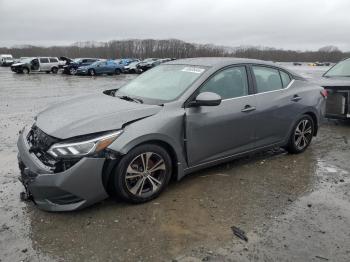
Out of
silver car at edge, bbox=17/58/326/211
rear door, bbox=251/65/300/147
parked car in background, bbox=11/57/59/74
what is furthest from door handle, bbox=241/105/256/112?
parked car in background, bbox=11/57/59/74

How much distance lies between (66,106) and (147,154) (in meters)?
1.33

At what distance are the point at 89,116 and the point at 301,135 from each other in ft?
12.3

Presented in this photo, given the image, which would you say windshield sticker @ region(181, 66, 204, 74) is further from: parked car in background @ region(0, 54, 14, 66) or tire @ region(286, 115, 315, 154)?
parked car in background @ region(0, 54, 14, 66)

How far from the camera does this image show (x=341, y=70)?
9688 millimetres

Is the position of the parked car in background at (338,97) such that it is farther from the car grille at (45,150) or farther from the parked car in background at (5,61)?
the parked car in background at (5,61)

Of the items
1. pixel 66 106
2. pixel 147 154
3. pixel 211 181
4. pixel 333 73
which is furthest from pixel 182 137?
pixel 333 73

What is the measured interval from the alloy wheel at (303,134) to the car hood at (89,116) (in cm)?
284

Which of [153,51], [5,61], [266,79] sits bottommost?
[266,79]

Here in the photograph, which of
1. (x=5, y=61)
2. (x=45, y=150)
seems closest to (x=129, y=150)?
(x=45, y=150)

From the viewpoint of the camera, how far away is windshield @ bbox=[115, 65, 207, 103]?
4.72 m

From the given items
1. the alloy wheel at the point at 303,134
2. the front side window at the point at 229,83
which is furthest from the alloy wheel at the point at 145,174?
the alloy wheel at the point at 303,134

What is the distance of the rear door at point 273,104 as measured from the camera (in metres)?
5.36

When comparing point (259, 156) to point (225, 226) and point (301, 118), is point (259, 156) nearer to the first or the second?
point (301, 118)

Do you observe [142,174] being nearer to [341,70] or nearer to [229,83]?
[229,83]
